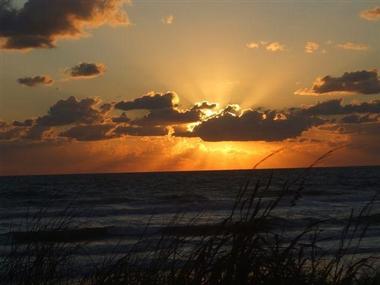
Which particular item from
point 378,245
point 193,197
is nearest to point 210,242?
point 378,245

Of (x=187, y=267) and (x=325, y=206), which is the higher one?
(x=187, y=267)

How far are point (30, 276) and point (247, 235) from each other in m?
2.74

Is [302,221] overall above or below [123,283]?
below

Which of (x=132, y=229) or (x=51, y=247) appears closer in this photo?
(x=51, y=247)

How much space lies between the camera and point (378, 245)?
70.9ft

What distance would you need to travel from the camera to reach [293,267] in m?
5.02

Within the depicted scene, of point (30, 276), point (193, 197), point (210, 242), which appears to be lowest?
point (193, 197)

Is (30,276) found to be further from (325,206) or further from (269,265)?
(325,206)

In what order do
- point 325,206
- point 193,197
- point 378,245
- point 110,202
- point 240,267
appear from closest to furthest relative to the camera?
point 240,267, point 378,245, point 325,206, point 110,202, point 193,197

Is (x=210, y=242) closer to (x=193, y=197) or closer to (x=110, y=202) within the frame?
(x=110, y=202)

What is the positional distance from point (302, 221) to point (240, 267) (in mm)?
28312

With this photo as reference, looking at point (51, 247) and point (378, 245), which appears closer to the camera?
point (51, 247)

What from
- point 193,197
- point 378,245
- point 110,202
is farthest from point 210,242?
point 193,197

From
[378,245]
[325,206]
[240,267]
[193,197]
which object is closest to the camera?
[240,267]
